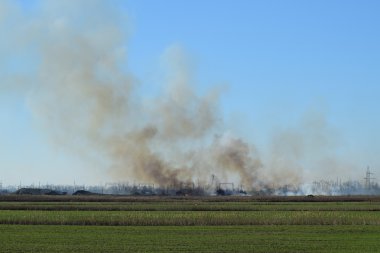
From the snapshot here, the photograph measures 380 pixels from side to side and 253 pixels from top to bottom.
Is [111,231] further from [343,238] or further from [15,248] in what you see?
[343,238]

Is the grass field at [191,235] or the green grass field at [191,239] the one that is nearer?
the green grass field at [191,239]

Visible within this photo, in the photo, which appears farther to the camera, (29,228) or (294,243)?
(29,228)

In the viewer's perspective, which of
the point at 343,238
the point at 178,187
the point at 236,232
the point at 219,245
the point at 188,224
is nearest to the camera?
the point at 219,245

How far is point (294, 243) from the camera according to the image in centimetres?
3453

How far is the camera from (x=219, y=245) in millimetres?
33125

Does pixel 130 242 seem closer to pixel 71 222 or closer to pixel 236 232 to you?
pixel 236 232

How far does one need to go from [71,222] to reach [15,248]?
20512 mm

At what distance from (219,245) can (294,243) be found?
15.1 feet

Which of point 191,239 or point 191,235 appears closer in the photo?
point 191,239

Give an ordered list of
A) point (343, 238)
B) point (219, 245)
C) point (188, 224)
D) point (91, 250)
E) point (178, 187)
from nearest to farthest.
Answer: point (91, 250)
point (219, 245)
point (343, 238)
point (188, 224)
point (178, 187)

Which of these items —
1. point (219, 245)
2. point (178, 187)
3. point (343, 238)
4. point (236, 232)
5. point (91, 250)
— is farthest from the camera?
point (178, 187)

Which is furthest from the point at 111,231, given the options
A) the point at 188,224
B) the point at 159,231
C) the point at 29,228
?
the point at 188,224

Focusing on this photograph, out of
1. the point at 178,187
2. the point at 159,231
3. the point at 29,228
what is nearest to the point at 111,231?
the point at 159,231

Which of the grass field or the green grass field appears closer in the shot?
the green grass field
